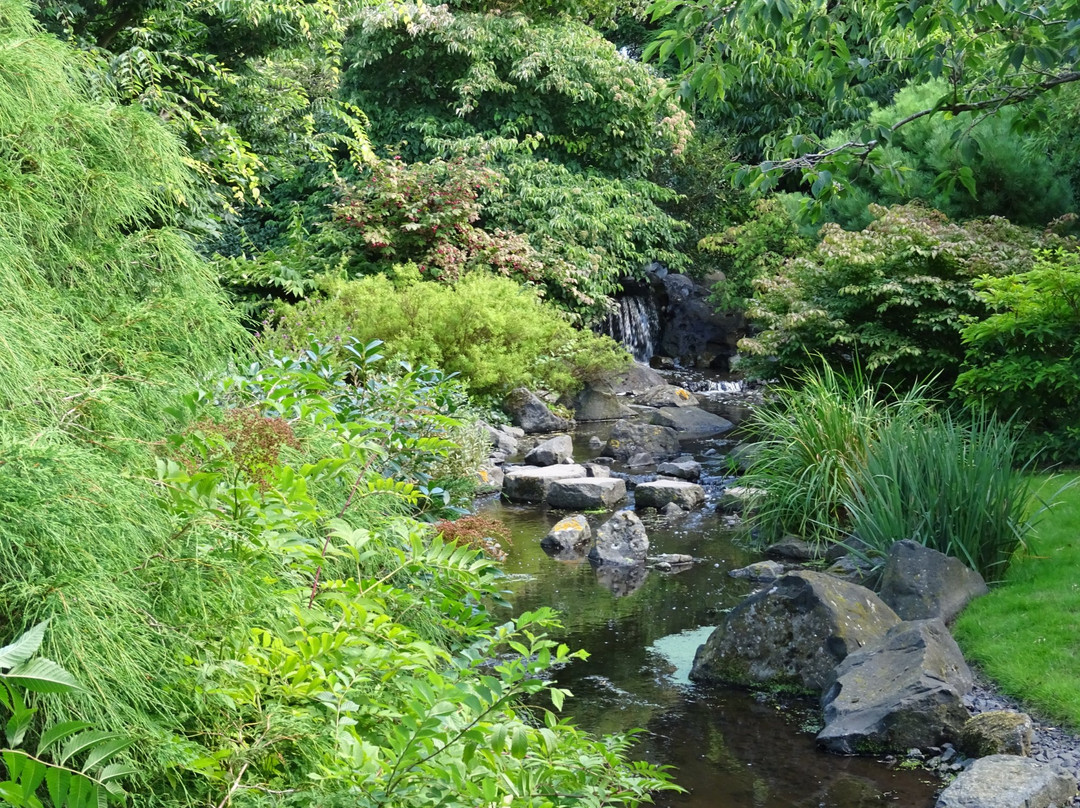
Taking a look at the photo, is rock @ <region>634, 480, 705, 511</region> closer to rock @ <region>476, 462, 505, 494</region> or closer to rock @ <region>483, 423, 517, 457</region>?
rock @ <region>476, 462, 505, 494</region>

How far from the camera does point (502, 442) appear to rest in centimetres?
1192

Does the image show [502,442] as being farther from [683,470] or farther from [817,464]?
[817,464]

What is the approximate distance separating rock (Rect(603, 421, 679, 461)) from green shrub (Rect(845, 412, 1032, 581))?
491cm

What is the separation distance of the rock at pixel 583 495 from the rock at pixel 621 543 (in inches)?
58.4

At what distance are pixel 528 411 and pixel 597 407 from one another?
147 centimetres

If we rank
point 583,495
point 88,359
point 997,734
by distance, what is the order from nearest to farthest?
1. point 88,359
2. point 997,734
3. point 583,495

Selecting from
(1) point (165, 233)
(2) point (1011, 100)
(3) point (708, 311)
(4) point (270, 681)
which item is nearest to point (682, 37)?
(2) point (1011, 100)

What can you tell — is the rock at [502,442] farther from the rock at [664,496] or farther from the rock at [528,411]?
the rock at [664,496]

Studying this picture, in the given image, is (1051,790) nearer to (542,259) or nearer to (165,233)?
(165,233)

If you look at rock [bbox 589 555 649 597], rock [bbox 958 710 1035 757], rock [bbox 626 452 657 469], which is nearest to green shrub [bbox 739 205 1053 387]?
rock [bbox 626 452 657 469]

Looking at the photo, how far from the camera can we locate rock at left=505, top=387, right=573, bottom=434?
43.8 ft

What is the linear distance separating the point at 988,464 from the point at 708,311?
1380 centimetres

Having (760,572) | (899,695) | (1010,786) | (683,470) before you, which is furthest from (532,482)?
(1010,786)

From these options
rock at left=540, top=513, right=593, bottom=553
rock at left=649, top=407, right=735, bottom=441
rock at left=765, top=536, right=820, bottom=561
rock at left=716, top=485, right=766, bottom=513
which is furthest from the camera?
rock at left=649, top=407, right=735, bottom=441
